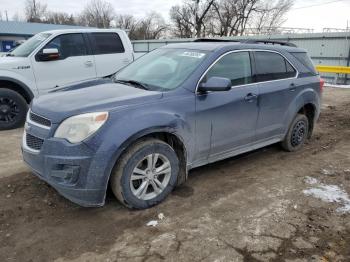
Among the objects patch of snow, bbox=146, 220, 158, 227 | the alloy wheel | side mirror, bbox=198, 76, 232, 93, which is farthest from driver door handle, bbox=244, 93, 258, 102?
patch of snow, bbox=146, 220, 158, 227

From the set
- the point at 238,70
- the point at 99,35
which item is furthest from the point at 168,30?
the point at 238,70

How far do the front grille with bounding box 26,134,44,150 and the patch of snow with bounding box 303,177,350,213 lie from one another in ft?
10.2

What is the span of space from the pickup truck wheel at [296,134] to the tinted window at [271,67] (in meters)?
0.78

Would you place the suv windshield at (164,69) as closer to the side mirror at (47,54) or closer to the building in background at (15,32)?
the side mirror at (47,54)

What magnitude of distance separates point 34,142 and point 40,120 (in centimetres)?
23

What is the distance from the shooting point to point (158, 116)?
3.63 metres

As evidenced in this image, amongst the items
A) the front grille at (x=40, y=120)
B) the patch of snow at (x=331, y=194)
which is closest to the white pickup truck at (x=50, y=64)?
the front grille at (x=40, y=120)

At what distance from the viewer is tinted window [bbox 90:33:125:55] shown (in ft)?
26.6

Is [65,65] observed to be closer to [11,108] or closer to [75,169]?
[11,108]

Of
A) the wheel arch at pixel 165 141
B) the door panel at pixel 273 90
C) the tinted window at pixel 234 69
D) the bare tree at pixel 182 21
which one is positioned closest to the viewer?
the wheel arch at pixel 165 141

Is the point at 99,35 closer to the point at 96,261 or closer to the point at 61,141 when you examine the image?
the point at 61,141

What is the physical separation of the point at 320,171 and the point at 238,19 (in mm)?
51470

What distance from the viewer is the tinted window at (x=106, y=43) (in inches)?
320

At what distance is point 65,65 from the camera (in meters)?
7.59
